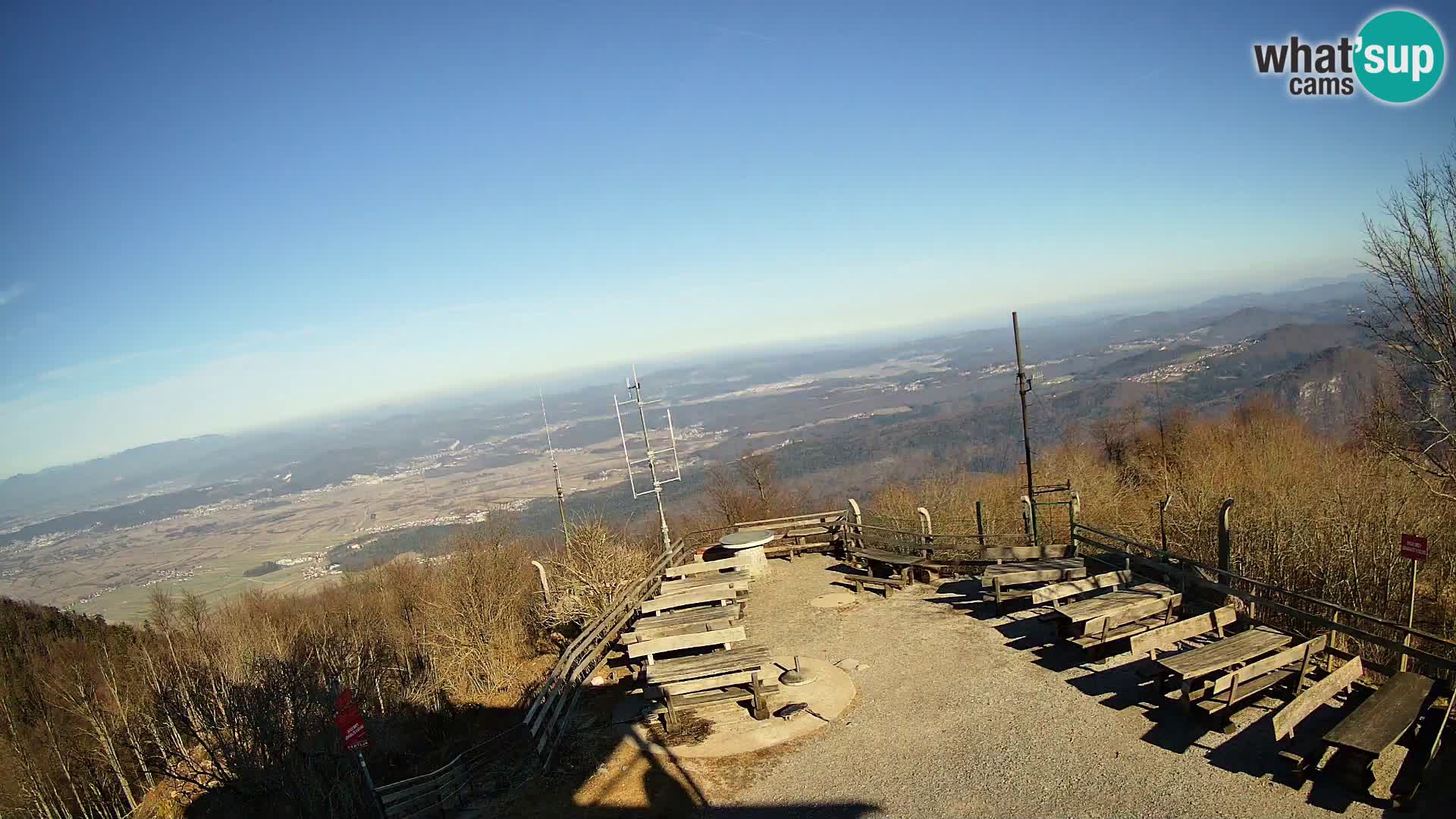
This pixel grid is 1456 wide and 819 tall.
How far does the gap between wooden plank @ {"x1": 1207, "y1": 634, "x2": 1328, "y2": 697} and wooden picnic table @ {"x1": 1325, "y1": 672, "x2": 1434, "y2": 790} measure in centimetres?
99

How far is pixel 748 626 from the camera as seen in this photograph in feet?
49.8

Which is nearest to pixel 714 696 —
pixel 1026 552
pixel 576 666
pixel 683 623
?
pixel 683 623

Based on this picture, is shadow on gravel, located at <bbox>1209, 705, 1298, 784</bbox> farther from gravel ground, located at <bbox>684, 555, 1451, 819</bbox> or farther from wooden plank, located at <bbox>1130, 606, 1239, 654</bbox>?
wooden plank, located at <bbox>1130, 606, 1239, 654</bbox>

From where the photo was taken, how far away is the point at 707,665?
35.4ft

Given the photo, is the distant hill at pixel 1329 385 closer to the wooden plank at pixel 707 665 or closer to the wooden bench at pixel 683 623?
the wooden bench at pixel 683 623

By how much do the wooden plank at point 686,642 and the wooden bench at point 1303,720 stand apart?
21.9ft

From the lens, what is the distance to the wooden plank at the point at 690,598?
44.2 ft

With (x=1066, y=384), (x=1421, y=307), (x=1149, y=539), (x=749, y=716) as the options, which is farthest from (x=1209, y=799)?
(x=1066, y=384)

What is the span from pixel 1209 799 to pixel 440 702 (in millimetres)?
15911

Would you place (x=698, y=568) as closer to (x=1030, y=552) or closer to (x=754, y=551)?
(x=754, y=551)

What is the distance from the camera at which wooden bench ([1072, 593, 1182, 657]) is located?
10617 millimetres

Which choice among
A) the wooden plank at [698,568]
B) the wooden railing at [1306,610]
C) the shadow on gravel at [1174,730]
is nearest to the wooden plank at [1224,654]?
the wooden railing at [1306,610]

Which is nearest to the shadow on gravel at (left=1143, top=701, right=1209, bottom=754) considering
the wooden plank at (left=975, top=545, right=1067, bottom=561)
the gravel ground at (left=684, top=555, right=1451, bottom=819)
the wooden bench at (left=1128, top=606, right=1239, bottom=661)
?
the gravel ground at (left=684, top=555, right=1451, bottom=819)

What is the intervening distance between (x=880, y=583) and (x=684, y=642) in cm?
660
